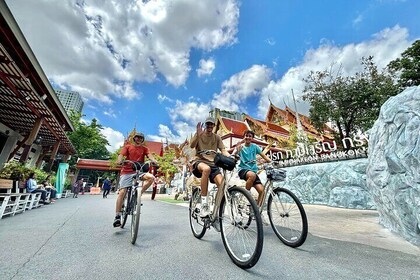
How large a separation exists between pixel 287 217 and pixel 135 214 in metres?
2.12

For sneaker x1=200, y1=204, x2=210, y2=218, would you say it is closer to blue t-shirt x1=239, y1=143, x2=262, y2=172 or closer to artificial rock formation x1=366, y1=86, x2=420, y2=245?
blue t-shirt x1=239, y1=143, x2=262, y2=172

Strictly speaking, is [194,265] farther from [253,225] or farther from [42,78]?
[42,78]

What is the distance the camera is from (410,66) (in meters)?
13.1

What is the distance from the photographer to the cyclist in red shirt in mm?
3477

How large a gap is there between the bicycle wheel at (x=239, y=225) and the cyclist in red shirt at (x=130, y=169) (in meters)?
1.50

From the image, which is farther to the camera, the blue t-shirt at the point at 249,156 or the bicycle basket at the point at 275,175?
the blue t-shirt at the point at 249,156

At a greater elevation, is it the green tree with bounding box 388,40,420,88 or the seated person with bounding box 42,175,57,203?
the green tree with bounding box 388,40,420,88

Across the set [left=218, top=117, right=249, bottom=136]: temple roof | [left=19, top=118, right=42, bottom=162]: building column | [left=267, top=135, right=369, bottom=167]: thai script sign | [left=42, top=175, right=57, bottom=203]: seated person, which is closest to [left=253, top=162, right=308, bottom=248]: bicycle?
[left=267, top=135, right=369, bottom=167]: thai script sign

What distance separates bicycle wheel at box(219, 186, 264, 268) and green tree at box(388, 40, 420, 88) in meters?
16.4

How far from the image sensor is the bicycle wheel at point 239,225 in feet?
6.68

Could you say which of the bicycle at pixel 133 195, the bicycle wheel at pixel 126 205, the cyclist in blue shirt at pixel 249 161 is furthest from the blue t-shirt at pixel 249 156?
the bicycle wheel at pixel 126 205

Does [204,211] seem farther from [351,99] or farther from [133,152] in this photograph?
[351,99]

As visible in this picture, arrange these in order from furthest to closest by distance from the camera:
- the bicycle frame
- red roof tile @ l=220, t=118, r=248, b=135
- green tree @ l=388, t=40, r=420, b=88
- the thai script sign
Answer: red roof tile @ l=220, t=118, r=248, b=135 → green tree @ l=388, t=40, r=420, b=88 → the thai script sign → the bicycle frame

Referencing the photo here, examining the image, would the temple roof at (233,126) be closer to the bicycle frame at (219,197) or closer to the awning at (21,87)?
the awning at (21,87)
